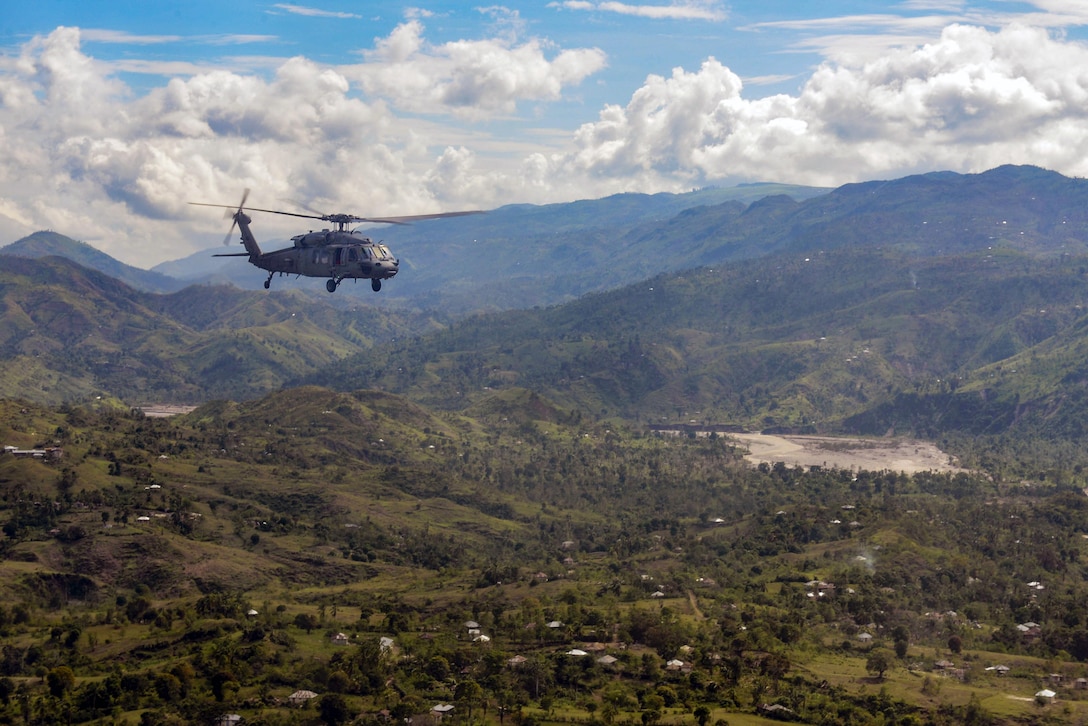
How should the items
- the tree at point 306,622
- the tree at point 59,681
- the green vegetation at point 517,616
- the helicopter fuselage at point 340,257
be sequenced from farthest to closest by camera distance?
the tree at point 306,622
the helicopter fuselage at point 340,257
the tree at point 59,681
the green vegetation at point 517,616

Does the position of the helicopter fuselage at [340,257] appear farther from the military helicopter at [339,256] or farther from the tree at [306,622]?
the tree at [306,622]

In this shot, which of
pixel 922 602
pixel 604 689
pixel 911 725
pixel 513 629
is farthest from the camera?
pixel 922 602

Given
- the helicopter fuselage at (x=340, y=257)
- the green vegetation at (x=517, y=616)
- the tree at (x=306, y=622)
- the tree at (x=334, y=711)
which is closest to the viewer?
the tree at (x=334, y=711)

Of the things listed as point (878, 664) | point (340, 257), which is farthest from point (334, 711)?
point (878, 664)

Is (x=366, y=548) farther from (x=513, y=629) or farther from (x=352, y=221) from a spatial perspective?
(x=352, y=221)

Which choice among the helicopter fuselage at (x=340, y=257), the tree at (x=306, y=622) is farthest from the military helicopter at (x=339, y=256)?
the tree at (x=306, y=622)

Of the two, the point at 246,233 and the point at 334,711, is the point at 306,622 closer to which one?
the point at 334,711

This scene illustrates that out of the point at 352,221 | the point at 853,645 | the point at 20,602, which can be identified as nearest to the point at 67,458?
the point at 20,602

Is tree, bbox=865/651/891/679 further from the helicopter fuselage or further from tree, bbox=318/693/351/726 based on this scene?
the helicopter fuselage
